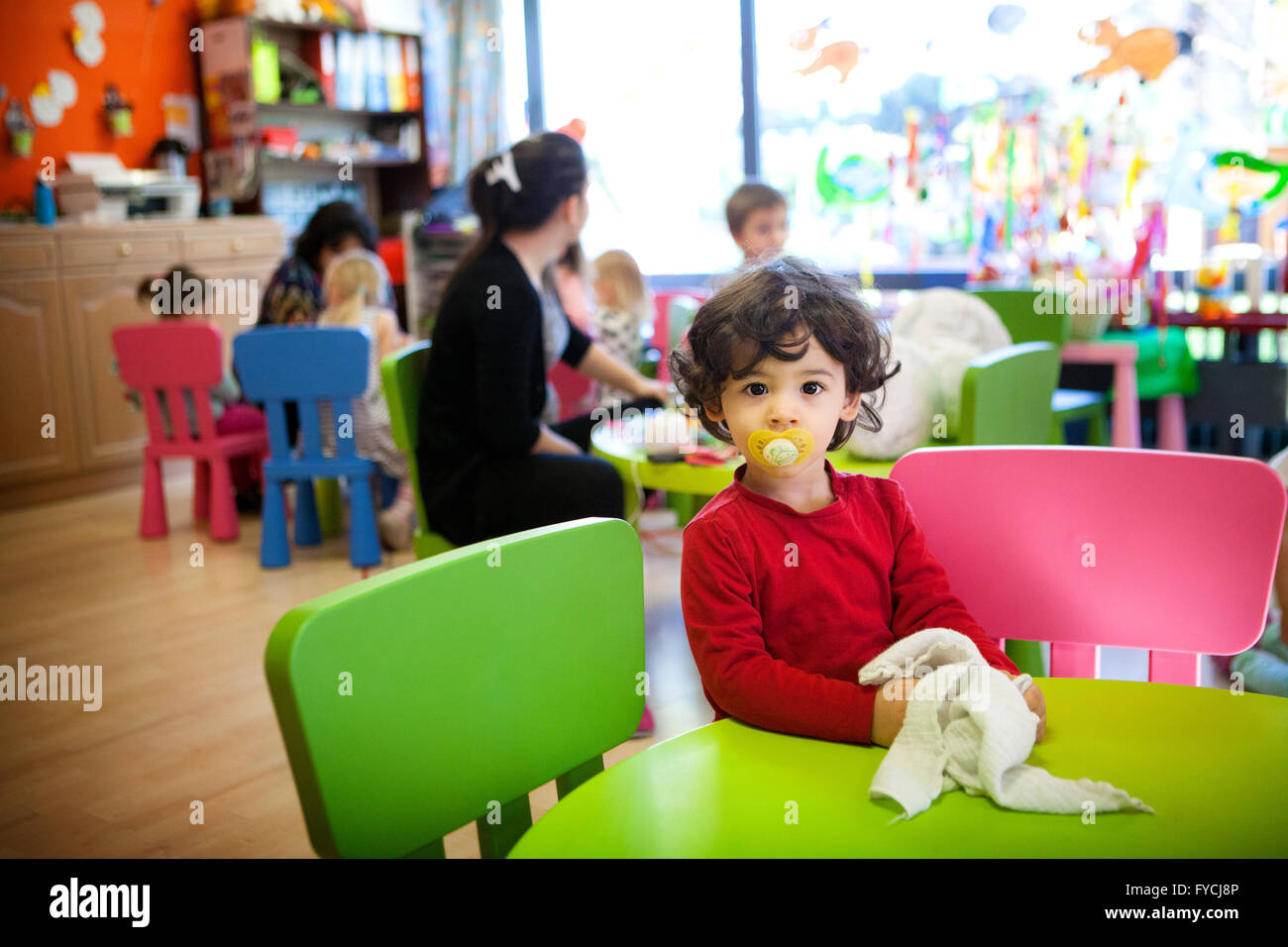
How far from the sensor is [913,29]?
4.43m

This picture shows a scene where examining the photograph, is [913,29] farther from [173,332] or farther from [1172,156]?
[173,332]

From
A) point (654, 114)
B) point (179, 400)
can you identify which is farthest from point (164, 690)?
point (654, 114)

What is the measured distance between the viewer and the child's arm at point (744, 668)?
895 millimetres

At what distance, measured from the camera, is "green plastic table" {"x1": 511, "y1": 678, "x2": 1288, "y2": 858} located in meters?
0.74

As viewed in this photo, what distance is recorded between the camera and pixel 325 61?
5.59 meters

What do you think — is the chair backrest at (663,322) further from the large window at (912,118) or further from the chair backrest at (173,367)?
the chair backrest at (173,367)

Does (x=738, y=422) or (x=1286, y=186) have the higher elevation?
(x=1286, y=186)

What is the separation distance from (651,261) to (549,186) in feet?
11.4

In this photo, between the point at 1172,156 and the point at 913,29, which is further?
the point at 913,29

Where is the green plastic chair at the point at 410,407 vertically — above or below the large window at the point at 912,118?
below

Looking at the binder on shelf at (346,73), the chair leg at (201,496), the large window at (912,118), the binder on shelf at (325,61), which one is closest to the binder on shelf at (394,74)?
the binder on shelf at (346,73)

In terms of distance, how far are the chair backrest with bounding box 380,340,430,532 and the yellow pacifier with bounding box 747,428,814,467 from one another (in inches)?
51.7

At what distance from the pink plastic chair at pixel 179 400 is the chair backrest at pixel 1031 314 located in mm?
2325
